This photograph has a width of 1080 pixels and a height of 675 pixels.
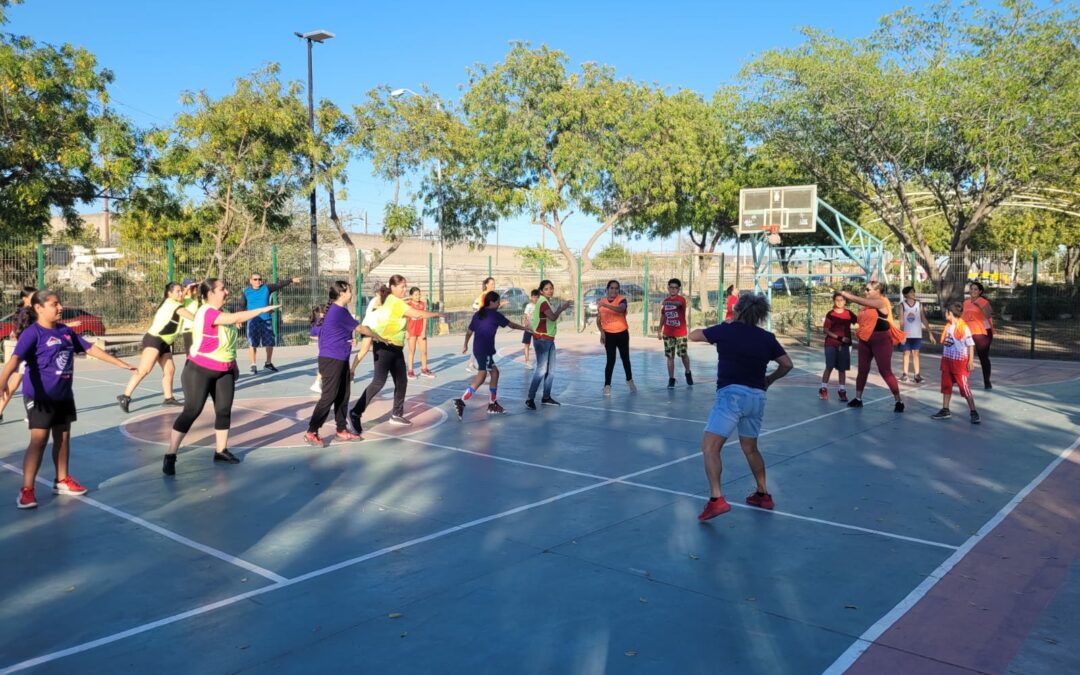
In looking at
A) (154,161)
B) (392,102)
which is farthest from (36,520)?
(392,102)

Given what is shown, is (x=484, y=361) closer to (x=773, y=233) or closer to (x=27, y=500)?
(x=27, y=500)

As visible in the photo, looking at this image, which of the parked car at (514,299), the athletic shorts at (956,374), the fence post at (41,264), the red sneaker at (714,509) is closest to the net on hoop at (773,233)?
the parked car at (514,299)

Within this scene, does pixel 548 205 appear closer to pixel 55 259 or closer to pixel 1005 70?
pixel 1005 70

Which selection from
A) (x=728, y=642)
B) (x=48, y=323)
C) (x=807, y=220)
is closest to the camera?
(x=728, y=642)

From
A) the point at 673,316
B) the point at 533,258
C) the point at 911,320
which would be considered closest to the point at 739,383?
the point at 673,316

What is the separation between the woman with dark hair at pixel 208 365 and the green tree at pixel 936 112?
20.4 m

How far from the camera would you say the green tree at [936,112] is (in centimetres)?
2111

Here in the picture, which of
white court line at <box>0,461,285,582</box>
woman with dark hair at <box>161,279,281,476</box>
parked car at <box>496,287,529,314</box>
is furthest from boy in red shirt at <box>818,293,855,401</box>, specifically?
parked car at <box>496,287,529,314</box>

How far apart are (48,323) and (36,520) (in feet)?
5.29

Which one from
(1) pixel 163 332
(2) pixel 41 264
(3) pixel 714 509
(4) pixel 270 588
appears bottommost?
(4) pixel 270 588

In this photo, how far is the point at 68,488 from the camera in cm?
689

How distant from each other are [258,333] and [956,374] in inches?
455

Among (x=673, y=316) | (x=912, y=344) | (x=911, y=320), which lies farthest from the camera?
(x=912, y=344)

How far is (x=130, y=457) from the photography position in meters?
8.31
